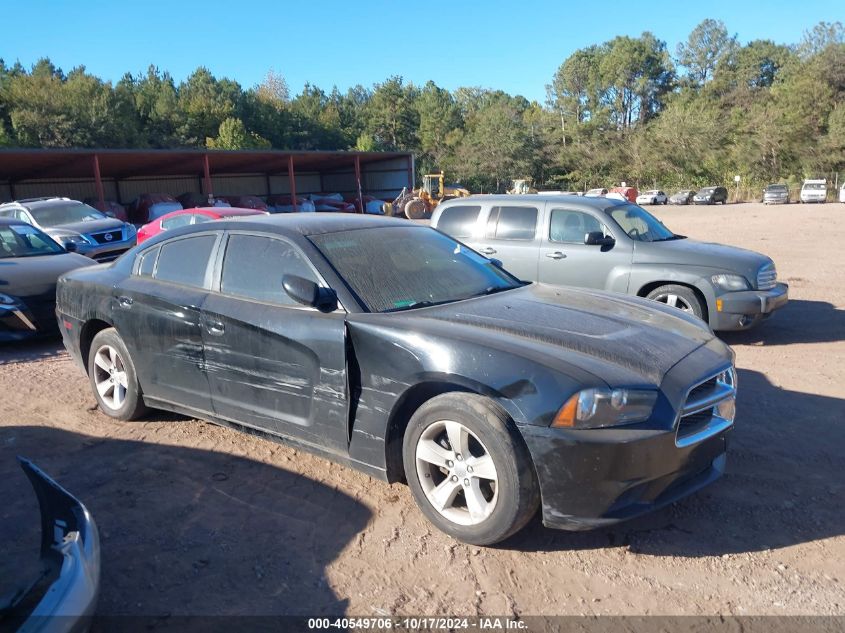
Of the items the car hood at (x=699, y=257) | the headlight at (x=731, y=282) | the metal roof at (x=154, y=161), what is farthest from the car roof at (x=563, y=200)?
the metal roof at (x=154, y=161)

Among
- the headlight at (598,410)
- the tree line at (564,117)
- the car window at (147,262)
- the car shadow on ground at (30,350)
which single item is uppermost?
the tree line at (564,117)

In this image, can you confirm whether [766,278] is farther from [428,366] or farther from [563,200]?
[428,366]

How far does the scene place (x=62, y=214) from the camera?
1634cm

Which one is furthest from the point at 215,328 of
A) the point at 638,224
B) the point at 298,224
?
the point at 638,224

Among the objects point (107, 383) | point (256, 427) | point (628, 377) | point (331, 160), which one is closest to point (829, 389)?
point (628, 377)

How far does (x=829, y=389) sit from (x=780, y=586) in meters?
3.40

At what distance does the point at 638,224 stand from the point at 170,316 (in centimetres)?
581

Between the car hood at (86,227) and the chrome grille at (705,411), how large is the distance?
1517cm

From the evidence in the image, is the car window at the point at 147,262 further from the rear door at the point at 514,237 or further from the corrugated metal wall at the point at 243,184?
the corrugated metal wall at the point at 243,184

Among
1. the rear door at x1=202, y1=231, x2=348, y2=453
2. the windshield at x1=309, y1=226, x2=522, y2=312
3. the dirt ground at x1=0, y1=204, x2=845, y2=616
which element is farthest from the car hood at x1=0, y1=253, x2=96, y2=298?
the windshield at x1=309, y1=226, x2=522, y2=312

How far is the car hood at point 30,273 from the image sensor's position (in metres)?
7.59

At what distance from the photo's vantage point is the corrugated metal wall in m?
33.3

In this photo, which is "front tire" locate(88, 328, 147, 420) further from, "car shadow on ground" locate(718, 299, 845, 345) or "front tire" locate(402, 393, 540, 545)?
"car shadow on ground" locate(718, 299, 845, 345)

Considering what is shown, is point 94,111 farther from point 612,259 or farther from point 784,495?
point 784,495
